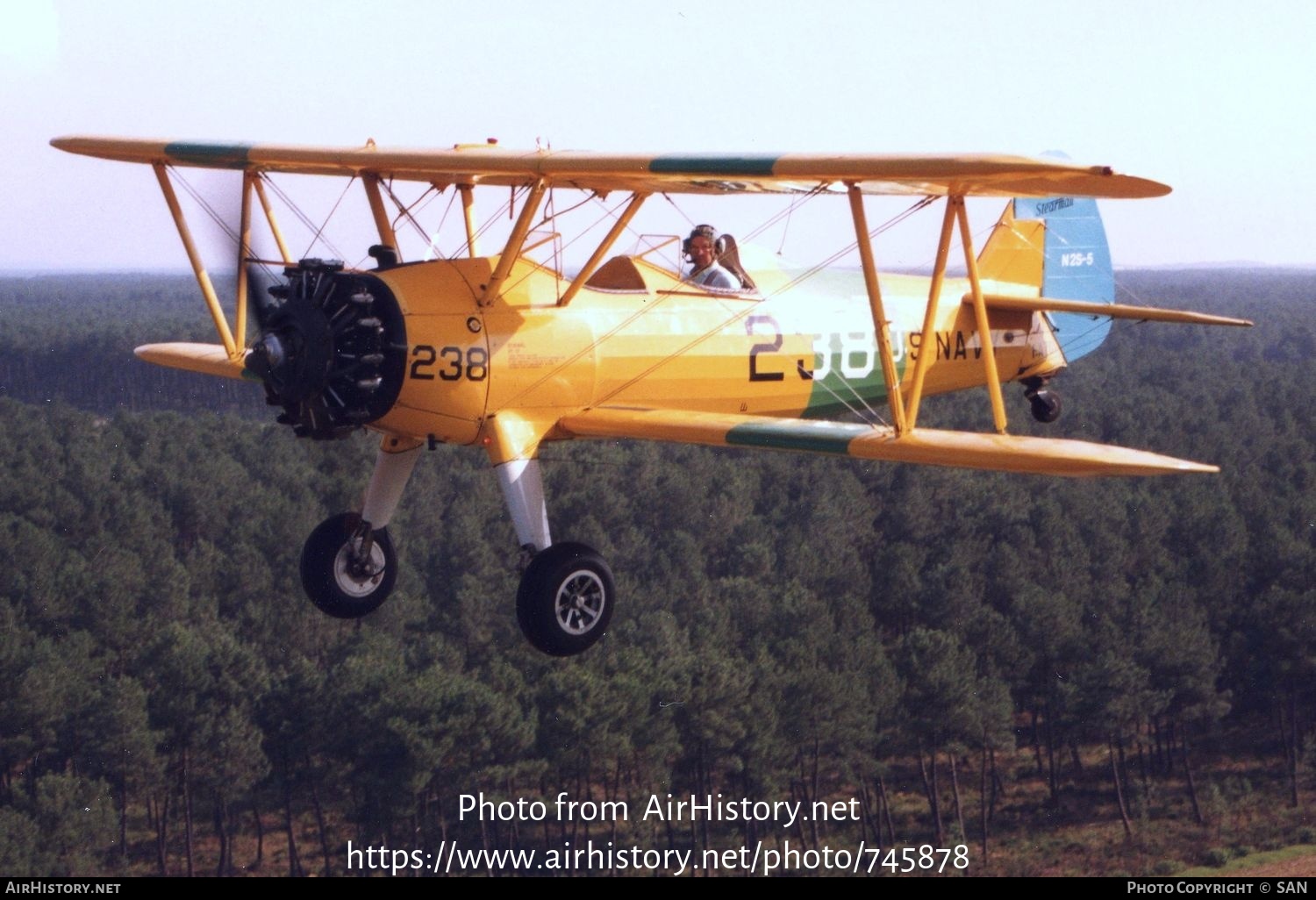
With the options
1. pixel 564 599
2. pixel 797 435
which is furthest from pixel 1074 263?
pixel 564 599

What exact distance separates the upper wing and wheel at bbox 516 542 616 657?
2952 mm

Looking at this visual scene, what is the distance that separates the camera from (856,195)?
12.5 m

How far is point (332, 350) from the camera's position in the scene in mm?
12875

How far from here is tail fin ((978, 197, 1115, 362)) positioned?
1966 cm

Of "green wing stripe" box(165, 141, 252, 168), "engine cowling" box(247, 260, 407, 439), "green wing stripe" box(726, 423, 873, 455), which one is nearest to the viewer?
"green wing stripe" box(726, 423, 873, 455)

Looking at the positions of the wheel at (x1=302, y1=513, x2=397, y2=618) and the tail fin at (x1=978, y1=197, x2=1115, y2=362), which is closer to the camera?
the wheel at (x1=302, y1=513, x2=397, y2=618)

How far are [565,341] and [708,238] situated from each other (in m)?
2.34

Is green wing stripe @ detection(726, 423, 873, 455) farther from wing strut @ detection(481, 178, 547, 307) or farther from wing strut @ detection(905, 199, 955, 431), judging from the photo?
wing strut @ detection(481, 178, 547, 307)

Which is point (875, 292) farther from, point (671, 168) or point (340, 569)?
point (340, 569)

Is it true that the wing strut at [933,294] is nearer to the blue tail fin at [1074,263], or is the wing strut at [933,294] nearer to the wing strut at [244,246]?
the wing strut at [244,246]

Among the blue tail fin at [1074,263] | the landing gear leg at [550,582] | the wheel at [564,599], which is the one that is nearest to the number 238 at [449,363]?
the landing gear leg at [550,582]

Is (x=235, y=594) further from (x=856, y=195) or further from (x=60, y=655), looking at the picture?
(x=856, y=195)

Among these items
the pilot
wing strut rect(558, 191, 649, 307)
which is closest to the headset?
the pilot

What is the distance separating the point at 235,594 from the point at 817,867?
1890 centimetres
